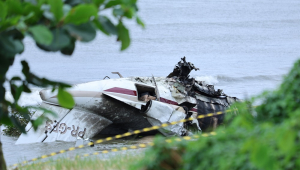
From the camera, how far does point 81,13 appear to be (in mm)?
3479

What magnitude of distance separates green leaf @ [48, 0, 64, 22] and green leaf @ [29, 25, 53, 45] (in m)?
0.13

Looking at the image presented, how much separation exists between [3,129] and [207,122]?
838 centimetres

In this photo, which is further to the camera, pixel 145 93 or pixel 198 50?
pixel 198 50

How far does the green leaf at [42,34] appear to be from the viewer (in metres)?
3.32

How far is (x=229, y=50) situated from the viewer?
160ft

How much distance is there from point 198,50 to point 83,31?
4438cm

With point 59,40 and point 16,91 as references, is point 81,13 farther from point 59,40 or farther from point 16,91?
point 16,91

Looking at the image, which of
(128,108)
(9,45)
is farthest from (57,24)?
(128,108)

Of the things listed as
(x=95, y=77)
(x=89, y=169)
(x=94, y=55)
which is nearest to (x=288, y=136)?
(x=89, y=169)

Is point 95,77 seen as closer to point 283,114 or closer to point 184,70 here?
point 184,70

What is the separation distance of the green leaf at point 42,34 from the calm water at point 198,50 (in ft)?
33.1

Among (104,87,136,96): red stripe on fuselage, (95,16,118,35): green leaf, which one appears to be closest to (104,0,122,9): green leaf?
(95,16,118,35): green leaf

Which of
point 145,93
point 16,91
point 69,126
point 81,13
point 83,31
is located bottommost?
point 69,126

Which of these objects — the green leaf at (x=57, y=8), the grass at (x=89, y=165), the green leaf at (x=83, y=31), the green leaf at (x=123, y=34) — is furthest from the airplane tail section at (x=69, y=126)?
the green leaf at (x=57, y=8)
